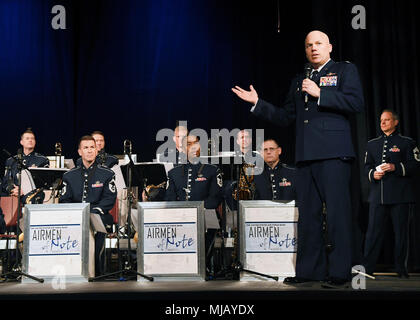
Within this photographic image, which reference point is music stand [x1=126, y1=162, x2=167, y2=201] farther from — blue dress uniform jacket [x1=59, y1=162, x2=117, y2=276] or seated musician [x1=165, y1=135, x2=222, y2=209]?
blue dress uniform jacket [x1=59, y1=162, x2=117, y2=276]

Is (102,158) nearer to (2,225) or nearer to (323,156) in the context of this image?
(2,225)

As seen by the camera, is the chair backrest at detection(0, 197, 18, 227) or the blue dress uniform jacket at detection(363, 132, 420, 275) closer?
the blue dress uniform jacket at detection(363, 132, 420, 275)

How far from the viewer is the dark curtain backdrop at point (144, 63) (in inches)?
346

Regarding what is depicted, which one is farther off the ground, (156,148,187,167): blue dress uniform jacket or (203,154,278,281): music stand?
(156,148,187,167): blue dress uniform jacket

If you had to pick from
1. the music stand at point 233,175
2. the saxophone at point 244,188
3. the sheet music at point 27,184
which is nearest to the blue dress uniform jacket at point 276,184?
the saxophone at point 244,188

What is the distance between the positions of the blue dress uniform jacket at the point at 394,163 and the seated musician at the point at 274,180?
39.2 inches

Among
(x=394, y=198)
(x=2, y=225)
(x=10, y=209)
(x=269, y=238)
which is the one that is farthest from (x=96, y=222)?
(x=394, y=198)

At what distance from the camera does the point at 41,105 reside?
9.52 metres

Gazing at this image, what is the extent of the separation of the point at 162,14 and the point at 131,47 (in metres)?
0.75

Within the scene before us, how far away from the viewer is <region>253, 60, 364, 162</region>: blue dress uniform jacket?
14.6 feet

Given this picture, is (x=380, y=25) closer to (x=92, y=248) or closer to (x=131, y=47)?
(x=131, y=47)

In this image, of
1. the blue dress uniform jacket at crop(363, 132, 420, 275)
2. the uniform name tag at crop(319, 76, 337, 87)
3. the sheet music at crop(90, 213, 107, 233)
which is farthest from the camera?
the blue dress uniform jacket at crop(363, 132, 420, 275)

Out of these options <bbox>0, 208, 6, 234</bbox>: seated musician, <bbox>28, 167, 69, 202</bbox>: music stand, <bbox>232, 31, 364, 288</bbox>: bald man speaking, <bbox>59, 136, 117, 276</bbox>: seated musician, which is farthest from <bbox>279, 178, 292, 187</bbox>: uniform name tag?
<bbox>0, 208, 6, 234</bbox>: seated musician
